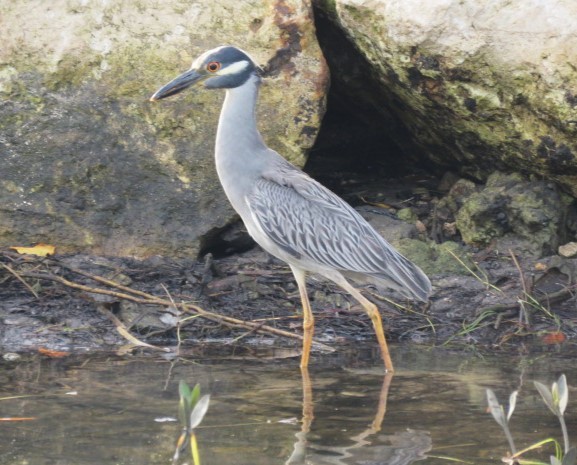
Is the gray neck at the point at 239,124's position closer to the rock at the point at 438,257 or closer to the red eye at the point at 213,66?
the red eye at the point at 213,66

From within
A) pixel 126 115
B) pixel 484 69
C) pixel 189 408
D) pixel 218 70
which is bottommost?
pixel 189 408

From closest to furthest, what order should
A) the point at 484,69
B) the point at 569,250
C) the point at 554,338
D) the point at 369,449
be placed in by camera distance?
the point at 369,449, the point at 554,338, the point at 484,69, the point at 569,250

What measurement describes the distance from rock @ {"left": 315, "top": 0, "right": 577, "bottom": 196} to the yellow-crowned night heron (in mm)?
996

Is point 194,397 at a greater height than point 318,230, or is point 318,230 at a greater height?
point 194,397

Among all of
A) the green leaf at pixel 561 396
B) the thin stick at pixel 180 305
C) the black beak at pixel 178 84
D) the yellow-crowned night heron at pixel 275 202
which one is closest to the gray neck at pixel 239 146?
the yellow-crowned night heron at pixel 275 202

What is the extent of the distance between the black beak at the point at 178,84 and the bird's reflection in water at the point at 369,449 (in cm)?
238

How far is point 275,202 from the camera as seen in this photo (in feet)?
22.2

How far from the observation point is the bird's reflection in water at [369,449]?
4586mm

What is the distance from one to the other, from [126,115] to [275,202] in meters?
1.33

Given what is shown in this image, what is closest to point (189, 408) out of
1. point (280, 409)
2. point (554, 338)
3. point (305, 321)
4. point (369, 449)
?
point (369, 449)

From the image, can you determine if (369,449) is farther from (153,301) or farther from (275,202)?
(153,301)

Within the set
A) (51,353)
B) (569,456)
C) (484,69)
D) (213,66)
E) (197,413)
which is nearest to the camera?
(197,413)

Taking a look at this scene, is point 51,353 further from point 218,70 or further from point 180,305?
point 218,70

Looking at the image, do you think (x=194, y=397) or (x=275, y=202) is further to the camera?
(x=275, y=202)
